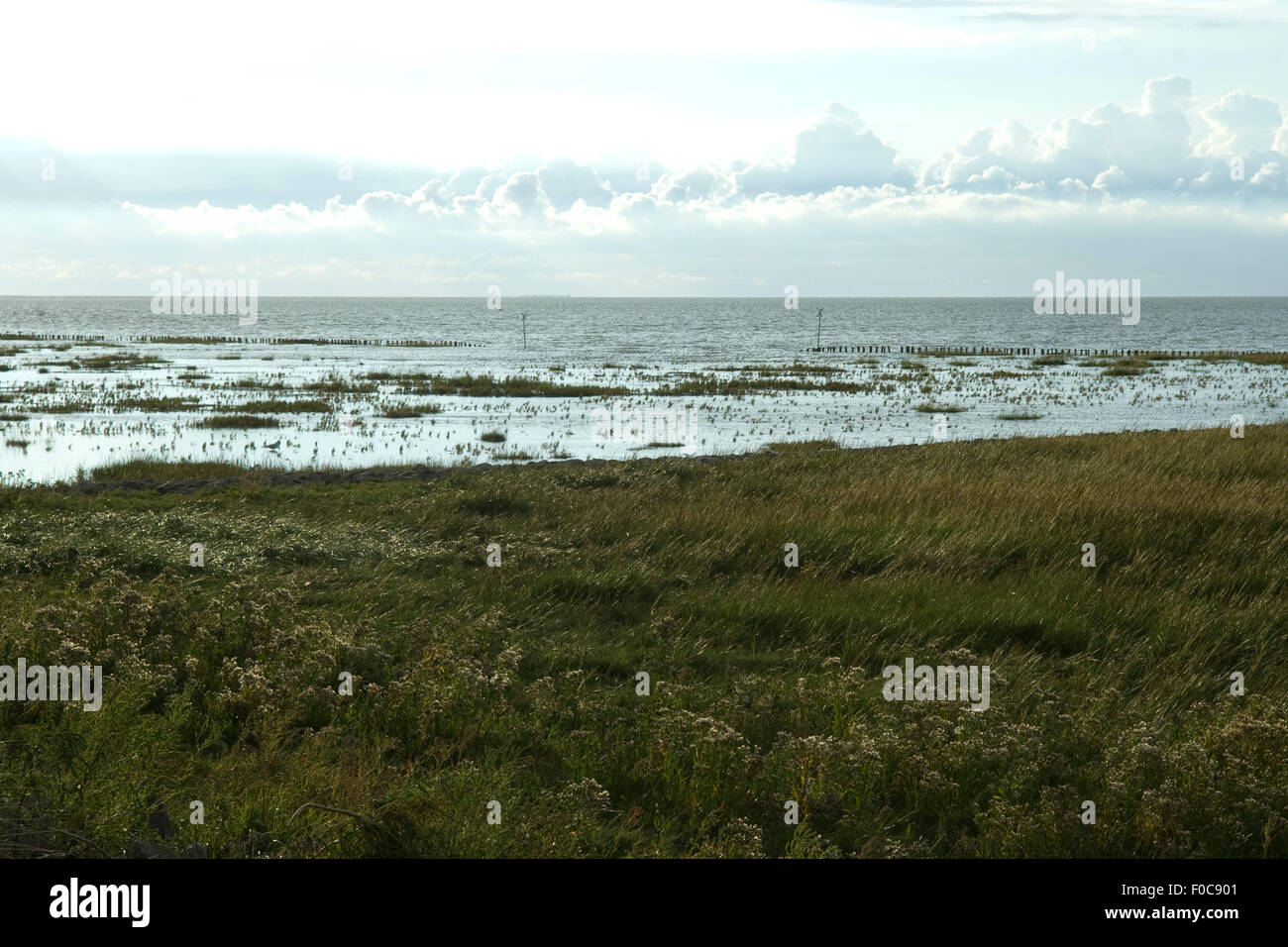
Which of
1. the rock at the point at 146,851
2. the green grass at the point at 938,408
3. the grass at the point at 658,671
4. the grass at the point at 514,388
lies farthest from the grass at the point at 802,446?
the rock at the point at 146,851

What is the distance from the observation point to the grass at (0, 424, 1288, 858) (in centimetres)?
599

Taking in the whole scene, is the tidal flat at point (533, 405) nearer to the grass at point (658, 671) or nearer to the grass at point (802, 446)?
the grass at point (802, 446)

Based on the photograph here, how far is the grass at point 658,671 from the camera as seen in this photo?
236 inches

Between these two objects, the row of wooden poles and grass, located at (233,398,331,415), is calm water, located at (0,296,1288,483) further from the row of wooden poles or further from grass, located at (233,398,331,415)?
the row of wooden poles

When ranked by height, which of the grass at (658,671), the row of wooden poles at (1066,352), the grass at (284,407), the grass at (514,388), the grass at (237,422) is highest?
the row of wooden poles at (1066,352)

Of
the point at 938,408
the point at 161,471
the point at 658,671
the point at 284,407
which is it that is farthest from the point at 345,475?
the point at 938,408

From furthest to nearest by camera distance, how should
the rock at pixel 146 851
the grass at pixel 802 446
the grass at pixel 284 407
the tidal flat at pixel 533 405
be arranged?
the grass at pixel 284 407 < the tidal flat at pixel 533 405 < the grass at pixel 802 446 < the rock at pixel 146 851

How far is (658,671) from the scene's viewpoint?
31.4ft

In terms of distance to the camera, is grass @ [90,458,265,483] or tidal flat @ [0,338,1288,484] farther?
tidal flat @ [0,338,1288,484]

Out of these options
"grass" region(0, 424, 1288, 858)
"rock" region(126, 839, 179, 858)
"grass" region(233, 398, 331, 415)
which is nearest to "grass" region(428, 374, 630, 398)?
"grass" region(233, 398, 331, 415)

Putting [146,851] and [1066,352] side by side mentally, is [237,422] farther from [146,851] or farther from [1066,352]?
[1066,352]
